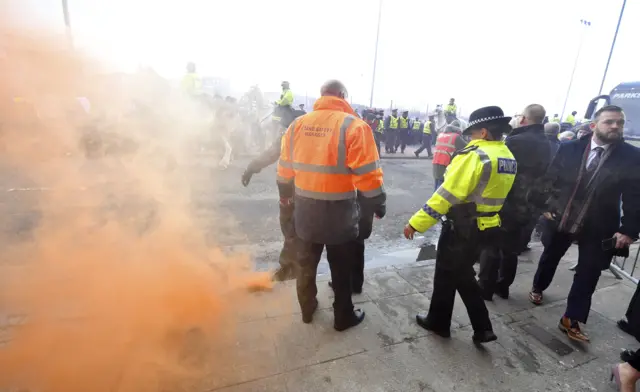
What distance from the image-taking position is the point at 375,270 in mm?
4172

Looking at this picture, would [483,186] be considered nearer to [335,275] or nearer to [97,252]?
[335,275]

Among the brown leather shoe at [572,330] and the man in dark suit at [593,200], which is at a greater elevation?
the man in dark suit at [593,200]

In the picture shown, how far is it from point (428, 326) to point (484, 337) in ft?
1.51

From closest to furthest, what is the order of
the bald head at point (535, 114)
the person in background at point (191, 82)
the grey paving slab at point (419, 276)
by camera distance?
the bald head at point (535, 114)
the grey paving slab at point (419, 276)
the person in background at point (191, 82)

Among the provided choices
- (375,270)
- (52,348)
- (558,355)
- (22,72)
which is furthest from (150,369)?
(558,355)

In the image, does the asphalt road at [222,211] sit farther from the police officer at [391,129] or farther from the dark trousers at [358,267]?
the police officer at [391,129]

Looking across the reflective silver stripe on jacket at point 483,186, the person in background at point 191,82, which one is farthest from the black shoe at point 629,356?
the person in background at point 191,82

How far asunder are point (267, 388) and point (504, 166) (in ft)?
7.78

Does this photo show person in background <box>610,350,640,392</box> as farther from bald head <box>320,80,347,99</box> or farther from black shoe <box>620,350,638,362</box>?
bald head <box>320,80,347,99</box>

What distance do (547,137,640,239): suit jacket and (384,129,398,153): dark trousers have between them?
560 inches

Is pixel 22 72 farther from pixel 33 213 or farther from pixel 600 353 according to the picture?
pixel 600 353

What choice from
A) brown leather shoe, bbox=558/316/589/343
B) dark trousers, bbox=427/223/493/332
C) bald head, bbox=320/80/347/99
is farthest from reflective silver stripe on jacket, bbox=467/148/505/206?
brown leather shoe, bbox=558/316/589/343

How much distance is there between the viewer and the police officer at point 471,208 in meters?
2.50

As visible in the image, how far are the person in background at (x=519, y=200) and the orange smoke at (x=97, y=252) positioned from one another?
250 cm
